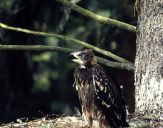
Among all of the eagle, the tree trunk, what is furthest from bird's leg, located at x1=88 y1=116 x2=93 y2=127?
the tree trunk

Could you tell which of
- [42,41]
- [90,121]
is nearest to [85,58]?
[90,121]

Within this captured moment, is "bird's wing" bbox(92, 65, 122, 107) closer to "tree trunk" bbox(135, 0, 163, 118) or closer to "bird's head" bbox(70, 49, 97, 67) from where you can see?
"bird's head" bbox(70, 49, 97, 67)

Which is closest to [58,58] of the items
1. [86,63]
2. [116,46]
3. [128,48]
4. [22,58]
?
[128,48]

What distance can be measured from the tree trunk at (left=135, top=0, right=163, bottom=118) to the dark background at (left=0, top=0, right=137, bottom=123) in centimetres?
67

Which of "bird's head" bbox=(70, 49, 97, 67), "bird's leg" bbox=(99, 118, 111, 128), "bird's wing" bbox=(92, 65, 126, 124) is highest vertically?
"bird's head" bbox=(70, 49, 97, 67)

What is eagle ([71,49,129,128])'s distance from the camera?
30.2 ft

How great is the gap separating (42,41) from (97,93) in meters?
6.70

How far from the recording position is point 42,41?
51.9 ft

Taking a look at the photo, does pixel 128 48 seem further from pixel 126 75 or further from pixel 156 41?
pixel 156 41

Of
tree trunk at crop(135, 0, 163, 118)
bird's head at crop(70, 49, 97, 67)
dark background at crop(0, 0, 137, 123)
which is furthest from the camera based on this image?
dark background at crop(0, 0, 137, 123)

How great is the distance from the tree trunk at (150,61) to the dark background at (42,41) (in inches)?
26.2

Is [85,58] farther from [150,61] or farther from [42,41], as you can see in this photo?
[42,41]

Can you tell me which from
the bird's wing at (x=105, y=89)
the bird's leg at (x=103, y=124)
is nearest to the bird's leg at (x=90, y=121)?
the bird's leg at (x=103, y=124)

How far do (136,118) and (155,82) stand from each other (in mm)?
435
